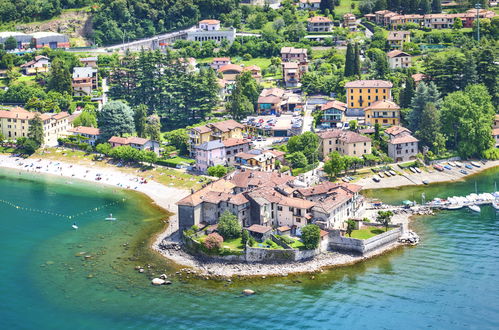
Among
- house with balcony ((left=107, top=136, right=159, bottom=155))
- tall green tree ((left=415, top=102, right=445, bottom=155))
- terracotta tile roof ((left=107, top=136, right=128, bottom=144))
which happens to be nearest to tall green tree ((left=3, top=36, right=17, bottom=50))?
house with balcony ((left=107, top=136, right=159, bottom=155))

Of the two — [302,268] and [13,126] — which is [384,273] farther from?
[13,126]

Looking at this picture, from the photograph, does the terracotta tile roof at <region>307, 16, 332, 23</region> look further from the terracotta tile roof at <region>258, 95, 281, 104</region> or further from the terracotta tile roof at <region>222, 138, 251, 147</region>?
the terracotta tile roof at <region>222, 138, 251, 147</region>

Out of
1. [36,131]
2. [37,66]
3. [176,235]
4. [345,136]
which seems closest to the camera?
[176,235]

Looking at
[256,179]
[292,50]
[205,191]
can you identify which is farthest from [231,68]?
[205,191]

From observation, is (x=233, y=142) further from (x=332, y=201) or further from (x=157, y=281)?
(x=157, y=281)

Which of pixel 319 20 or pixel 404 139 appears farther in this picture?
pixel 319 20

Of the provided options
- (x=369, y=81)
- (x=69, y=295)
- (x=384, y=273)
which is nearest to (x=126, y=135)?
(x=369, y=81)
